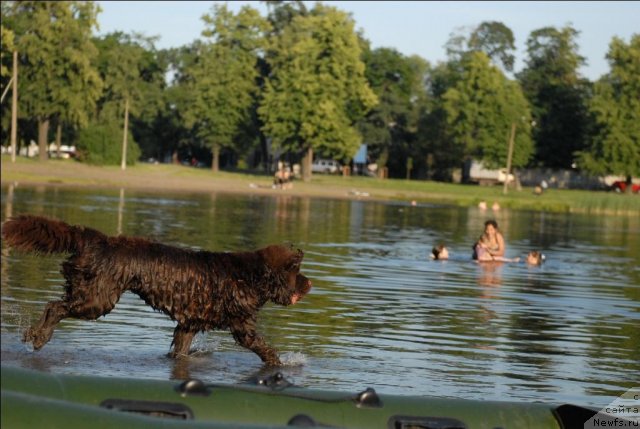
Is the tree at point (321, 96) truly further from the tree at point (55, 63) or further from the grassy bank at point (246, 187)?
the tree at point (55, 63)

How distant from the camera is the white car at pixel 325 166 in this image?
5266 inches

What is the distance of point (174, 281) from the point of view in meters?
11.0

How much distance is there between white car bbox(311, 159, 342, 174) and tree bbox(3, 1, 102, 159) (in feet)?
154

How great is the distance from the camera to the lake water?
12.1m

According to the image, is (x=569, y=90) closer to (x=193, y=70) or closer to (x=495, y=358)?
(x=193, y=70)

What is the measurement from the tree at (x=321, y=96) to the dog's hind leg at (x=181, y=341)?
83.1 metres

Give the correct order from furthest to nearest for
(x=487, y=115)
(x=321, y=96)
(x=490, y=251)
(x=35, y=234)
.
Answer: (x=487, y=115)
(x=321, y=96)
(x=490, y=251)
(x=35, y=234)

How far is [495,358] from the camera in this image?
14.1 meters

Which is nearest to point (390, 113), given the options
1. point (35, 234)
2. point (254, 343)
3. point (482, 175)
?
point (482, 175)

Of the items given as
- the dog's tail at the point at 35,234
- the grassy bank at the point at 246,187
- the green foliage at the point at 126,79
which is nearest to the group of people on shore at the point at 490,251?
the dog's tail at the point at 35,234

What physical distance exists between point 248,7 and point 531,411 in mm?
106255

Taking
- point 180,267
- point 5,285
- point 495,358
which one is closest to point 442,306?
point 495,358

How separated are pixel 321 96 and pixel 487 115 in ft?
59.1

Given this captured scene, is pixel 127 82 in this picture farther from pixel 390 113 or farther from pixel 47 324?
pixel 47 324
